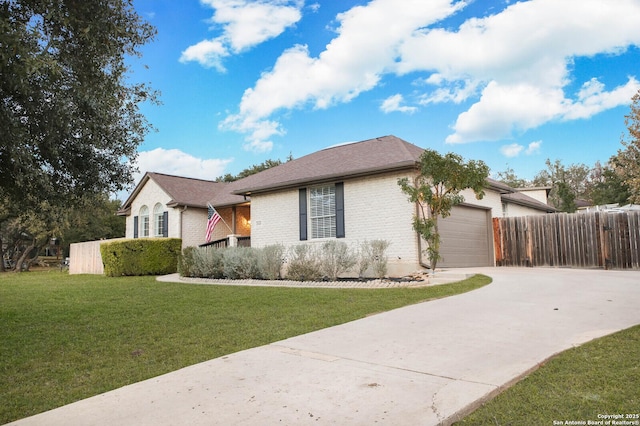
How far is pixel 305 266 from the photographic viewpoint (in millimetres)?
13422

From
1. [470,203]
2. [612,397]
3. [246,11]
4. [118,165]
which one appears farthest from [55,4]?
[470,203]

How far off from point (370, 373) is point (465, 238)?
13.5 metres

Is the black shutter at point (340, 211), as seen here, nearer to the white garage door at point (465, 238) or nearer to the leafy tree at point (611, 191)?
the white garage door at point (465, 238)

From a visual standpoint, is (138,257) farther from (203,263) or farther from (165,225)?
(203,263)

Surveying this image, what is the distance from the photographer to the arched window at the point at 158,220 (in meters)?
22.9

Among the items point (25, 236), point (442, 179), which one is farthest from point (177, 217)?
point (25, 236)

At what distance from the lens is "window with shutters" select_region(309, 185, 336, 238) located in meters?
16.2

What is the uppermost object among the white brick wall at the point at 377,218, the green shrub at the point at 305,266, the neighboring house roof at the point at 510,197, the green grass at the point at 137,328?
the neighboring house roof at the point at 510,197

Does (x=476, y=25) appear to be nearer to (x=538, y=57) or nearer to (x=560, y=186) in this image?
(x=538, y=57)

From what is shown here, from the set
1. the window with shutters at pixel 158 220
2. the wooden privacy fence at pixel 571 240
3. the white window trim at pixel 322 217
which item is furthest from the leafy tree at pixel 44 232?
the wooden privacy fence at pixel 571 240

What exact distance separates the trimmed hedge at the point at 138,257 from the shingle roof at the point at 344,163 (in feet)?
15.4

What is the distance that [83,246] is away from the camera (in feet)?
79.0

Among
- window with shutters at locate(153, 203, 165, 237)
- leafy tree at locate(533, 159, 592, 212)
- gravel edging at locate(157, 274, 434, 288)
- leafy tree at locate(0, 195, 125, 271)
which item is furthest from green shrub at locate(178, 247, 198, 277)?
leafy tree at locate(533, 159, 592, 212)

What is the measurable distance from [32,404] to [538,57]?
17538 millimetres
